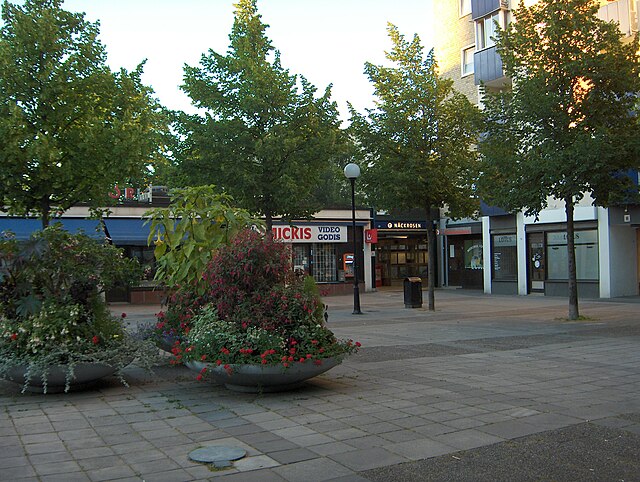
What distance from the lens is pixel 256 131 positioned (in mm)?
17266

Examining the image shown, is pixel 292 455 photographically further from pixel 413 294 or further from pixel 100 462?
pixel 413 294

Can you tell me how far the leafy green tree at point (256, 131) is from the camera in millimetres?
16781

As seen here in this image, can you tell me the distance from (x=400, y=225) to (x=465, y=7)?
11212 millimetres

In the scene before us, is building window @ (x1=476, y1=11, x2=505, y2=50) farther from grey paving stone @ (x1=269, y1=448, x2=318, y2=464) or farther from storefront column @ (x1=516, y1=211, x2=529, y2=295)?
grey paving stone @ (x1=269, y1=448, x2=318, y2=464)

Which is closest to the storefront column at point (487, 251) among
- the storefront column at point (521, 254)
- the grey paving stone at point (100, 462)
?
the storefront column at point (521, 254)

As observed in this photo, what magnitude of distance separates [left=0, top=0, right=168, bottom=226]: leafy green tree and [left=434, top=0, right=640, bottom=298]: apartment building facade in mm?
9976

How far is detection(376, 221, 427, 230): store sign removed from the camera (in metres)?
33.2

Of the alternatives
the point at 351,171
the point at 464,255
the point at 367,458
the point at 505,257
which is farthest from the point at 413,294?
the point at 367,458

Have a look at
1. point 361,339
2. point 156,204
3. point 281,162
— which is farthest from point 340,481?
point 156,204

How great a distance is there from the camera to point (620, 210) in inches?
908

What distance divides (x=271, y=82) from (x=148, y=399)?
11.3 metres

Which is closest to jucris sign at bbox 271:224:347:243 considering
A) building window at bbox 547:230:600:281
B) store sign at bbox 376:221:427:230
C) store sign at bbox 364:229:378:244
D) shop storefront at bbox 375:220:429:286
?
store sign at bbox 364:229:378:244

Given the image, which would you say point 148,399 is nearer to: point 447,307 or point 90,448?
point 90,448

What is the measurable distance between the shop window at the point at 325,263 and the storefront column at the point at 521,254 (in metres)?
8.36
